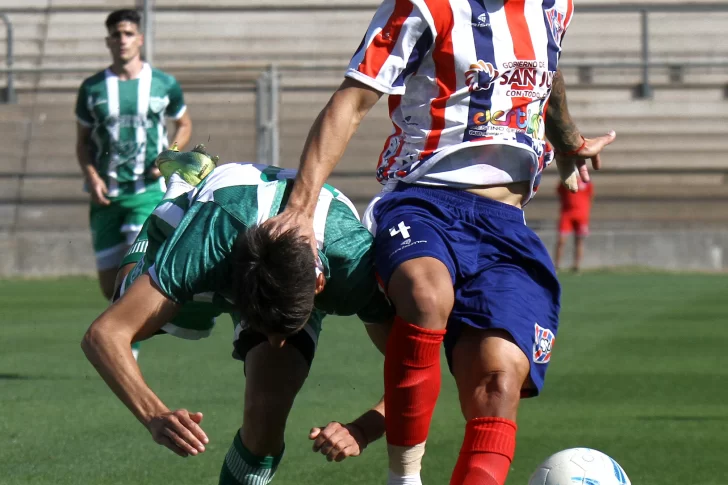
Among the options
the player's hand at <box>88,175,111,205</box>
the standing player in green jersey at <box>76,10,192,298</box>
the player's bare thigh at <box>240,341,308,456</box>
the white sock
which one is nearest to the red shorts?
the standing player in green jersey at <box>76,10,192,298</box>

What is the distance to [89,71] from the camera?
17859 mm

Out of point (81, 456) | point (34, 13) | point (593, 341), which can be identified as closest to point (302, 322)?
point (81, 456)

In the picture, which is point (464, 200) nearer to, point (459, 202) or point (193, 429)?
point (459, 202)

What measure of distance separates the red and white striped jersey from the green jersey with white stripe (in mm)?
4812

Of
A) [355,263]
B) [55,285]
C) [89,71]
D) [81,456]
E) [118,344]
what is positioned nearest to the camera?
[118,344]

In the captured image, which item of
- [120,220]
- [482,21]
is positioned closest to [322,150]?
[482,21]

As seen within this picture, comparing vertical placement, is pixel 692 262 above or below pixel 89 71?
below

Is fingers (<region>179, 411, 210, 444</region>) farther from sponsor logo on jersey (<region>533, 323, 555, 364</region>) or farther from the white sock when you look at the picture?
sponsor logo on jersey (<region>533, 323, 555, 364</region>)

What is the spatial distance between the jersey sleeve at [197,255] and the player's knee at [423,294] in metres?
0.49

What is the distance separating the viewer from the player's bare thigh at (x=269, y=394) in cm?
398

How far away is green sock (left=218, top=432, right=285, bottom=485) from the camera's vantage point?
13.0 ft

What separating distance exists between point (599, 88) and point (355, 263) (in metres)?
16.4

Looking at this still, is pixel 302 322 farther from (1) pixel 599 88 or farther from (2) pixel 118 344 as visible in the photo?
(1) pixel 599 88

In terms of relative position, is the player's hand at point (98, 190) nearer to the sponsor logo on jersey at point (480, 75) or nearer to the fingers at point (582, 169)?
the fingers at point (582, 169)
